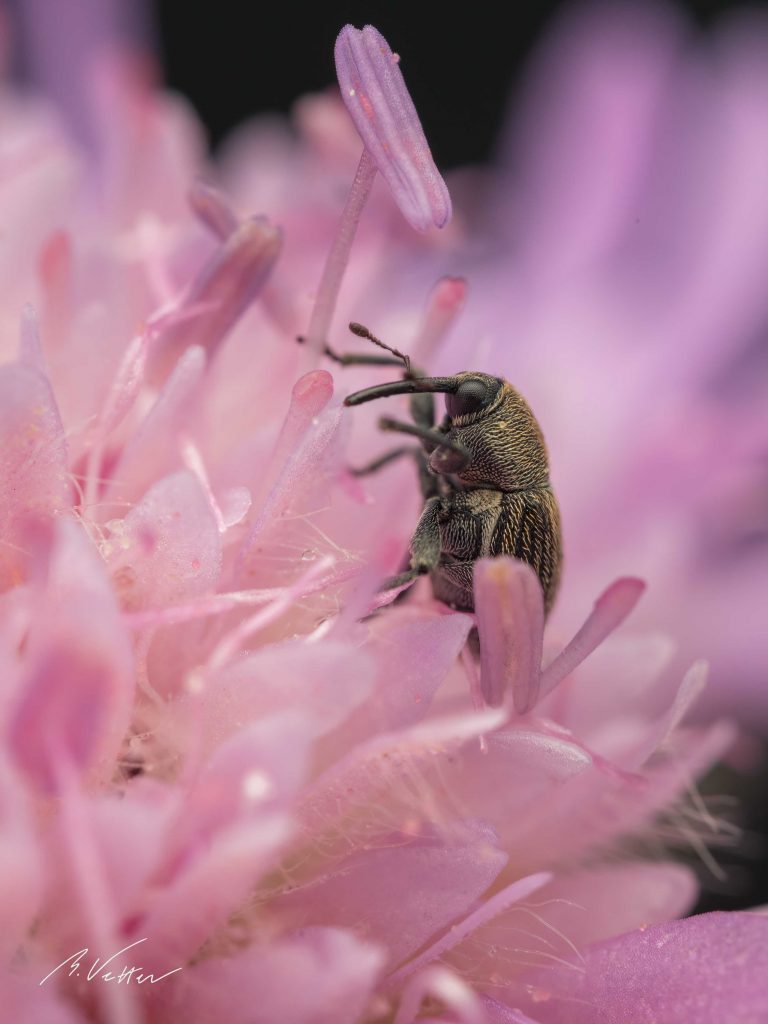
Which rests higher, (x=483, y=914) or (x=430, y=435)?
(x=430, y=435)

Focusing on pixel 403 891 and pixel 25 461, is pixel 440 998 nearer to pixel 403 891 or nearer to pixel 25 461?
pixel 403 891

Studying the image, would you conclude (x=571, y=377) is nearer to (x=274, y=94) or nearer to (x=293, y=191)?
(x=293, y=191)

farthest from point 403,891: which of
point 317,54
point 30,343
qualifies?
point 317,54

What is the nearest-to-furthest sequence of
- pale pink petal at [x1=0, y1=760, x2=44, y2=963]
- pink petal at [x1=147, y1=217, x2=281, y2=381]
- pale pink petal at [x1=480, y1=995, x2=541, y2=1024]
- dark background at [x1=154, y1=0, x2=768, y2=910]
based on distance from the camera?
pale pink petal at [x1=0, y1=760, x2=44, y2=963]
pale pink petal at [x1=480, y1=995, x2=541, y2=1024]
pink petal at [x1=147, y1=217, x2=281, y2=381]
dark background at [x1=154, y1=0, x2=768, y2=910]

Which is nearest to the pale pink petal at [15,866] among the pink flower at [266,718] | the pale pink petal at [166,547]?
the pink flower at [266,718]

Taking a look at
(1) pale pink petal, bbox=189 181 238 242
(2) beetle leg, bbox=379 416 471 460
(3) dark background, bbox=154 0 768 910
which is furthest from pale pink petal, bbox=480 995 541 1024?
(3) dark background, bbox=154 0 768 910

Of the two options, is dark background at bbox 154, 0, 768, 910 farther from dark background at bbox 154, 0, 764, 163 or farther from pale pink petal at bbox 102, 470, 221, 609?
pale pink petal at bbox 102, 470, 221, 609

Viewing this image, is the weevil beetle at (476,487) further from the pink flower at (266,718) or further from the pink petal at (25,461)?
the pink petal at (25,461)
